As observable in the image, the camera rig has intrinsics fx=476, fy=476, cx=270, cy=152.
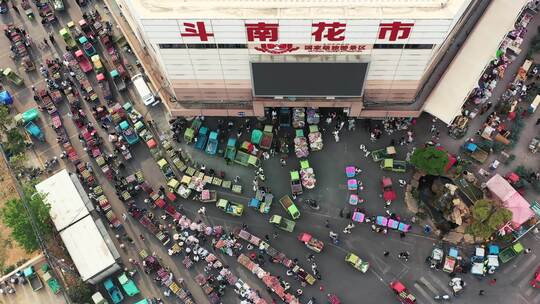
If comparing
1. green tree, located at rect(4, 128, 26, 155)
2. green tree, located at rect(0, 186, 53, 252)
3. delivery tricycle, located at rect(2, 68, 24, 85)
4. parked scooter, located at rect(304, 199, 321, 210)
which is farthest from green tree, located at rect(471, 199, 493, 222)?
delivery tricycle, located at rect(2, 68, 24, 85)

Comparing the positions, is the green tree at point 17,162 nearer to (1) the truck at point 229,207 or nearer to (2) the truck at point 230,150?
(1) the truck at point 229,207

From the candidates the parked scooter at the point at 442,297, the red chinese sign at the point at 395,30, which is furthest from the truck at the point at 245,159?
the parked scooter at the point at 442,297

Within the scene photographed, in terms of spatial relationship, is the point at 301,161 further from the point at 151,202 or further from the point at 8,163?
the point at 8,163

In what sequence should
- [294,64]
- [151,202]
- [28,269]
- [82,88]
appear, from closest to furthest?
[294,64] < [28,269] < [151,202] < [82,88]

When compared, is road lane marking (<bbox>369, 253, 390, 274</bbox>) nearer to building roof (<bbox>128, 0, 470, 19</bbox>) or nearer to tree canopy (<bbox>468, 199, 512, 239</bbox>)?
tree canopy (<bbox>468, 199, 512, 239</bbox>)

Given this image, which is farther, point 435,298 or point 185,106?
point 185,106

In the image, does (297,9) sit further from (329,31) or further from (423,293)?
(423,293)

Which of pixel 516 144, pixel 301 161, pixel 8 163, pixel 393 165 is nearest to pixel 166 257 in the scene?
pixel 301 161
